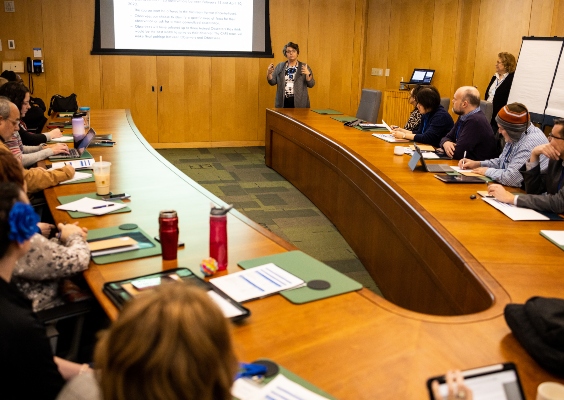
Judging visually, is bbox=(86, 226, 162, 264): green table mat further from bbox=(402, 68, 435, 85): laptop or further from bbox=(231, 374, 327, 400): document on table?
bbox=(402, 68, 435, 85): laptop

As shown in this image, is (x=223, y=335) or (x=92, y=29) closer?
(x=223, y=335)

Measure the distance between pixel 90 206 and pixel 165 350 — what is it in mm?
2006

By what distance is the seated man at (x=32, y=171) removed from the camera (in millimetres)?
2990

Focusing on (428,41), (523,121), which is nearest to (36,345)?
(523,121)

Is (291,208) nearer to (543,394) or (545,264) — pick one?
(545,264)

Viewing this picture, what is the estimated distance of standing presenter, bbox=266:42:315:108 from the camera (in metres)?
7.19

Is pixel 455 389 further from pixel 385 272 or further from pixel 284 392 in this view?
pixel 385 272

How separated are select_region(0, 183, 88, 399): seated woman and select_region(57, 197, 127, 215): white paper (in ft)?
3.81

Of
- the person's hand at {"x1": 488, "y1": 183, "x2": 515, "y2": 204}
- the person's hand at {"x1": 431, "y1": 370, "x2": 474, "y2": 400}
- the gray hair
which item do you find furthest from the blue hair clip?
the person's hand at {"x1": 488, "y1": 183, "x2": 515, "y2": 204}

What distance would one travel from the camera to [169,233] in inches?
79.3

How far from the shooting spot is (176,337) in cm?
87

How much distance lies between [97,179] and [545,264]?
207cm

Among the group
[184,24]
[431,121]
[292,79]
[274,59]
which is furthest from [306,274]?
[274,59]

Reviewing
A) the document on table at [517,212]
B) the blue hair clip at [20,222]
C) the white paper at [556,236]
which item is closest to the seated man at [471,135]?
the document on table at [517,212]
